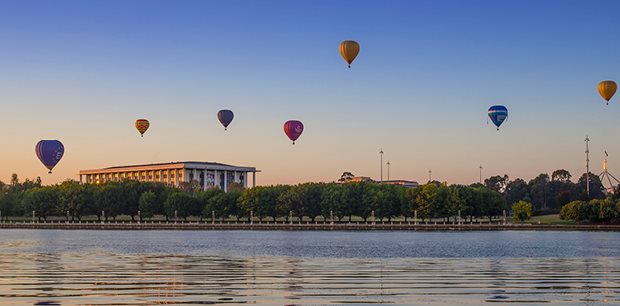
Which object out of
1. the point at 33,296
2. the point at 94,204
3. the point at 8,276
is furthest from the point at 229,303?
the point at 94,204

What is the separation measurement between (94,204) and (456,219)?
7755cm

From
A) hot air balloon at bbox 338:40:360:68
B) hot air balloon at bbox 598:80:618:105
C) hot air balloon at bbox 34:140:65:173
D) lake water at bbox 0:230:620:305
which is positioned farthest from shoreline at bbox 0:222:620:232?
lake water at bbox 0:230:620:305

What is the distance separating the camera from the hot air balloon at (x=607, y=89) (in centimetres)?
11875

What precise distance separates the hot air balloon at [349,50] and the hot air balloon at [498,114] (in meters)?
29.2

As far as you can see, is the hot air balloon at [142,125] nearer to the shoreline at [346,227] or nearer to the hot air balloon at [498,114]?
the shoreline at [346,227]

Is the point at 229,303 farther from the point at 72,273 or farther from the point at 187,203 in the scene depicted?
the point at 187,203

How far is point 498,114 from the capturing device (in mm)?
133125

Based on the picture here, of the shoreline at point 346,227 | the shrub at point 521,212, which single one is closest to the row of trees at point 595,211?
the shoreline at point 346,227

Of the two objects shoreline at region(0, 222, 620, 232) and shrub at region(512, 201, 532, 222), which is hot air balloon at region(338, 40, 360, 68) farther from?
shrub at region(512, 201, 532, 222)

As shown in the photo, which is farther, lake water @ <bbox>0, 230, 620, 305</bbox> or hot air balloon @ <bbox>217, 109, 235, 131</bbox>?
hot air balloon @ <bbox>217, 109, 235, 131</bbox>

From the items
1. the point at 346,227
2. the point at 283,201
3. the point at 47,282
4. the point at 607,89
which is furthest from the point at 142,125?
the point at 47,282

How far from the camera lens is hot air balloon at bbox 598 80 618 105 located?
11875 cm

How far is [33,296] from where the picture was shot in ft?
89.0

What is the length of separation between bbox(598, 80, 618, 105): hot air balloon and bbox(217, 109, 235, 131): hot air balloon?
210ft
